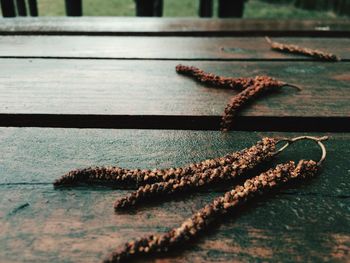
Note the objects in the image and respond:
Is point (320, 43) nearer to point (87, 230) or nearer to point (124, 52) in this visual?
point (124, 52)

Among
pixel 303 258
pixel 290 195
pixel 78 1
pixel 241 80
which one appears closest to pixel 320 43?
pixel 241 80

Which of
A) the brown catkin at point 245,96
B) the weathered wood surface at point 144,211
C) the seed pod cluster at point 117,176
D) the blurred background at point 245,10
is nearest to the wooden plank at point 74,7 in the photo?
the brown catkin at point 245,96

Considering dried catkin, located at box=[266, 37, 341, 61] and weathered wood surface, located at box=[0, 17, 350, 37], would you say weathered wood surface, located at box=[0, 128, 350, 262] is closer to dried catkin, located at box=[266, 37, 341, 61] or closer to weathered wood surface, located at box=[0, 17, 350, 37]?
dried catkin, located at box=[266, 37, 341, 61]

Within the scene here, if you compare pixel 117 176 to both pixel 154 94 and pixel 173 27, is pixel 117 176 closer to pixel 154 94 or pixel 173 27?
pixel 154 94

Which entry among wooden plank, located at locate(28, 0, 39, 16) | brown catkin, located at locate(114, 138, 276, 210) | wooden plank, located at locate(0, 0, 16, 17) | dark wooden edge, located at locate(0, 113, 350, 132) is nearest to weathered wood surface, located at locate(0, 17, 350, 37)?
wooden plank, located at locate(0, 0, 16, 17)

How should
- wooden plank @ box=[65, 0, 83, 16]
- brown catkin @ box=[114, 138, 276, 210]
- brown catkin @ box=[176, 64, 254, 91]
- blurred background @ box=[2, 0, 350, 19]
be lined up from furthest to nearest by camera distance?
blurred background @ box=[2, 0, 350, 19], wooden plank @ box=[65, 0, 83, 16], brown catkin @ box=[176, 64, 254, 91], brown catkin @ box=[114, 138, 276, 210]
